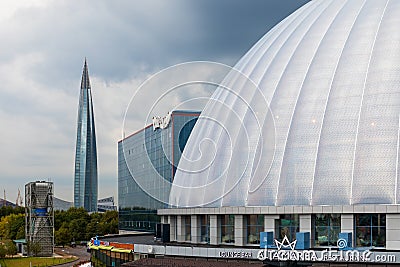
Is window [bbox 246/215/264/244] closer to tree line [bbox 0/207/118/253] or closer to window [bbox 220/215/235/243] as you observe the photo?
window [bbox 220/215/235/243]

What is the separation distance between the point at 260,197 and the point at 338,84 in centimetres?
735

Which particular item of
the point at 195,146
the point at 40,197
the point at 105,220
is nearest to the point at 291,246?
the point at 195,146

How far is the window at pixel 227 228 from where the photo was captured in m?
30.4

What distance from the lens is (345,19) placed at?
110 feet

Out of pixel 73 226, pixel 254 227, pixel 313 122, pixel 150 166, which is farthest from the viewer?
pixel 73 226

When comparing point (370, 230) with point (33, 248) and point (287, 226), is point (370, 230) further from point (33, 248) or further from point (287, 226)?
point (33, 248)

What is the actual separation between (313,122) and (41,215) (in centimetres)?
6819

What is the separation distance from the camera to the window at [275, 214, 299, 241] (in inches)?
1101

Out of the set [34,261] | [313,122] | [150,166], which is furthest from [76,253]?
[313,122]

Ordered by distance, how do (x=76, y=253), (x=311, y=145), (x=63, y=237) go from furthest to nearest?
(x=63, y=237) < (x=76, y=253) < (x=311, y=145)

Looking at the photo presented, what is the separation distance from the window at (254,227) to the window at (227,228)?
1038mm

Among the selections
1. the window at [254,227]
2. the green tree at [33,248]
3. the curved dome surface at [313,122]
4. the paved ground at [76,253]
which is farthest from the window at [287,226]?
the green tree at [33,248]

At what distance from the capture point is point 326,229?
1067 inches

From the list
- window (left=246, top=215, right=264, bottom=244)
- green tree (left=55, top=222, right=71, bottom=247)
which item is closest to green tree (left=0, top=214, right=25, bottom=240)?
green tree (left=55, top=222, right=71, bottom=247)
